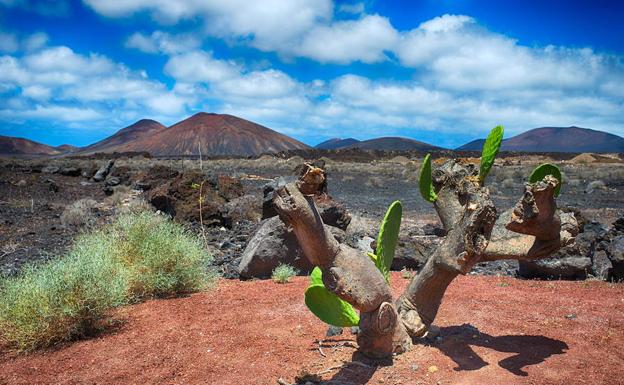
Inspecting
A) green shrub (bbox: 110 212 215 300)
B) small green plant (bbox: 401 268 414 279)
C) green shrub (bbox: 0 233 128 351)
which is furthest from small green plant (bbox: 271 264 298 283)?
green shrub (bbox: 0 233 128 351)

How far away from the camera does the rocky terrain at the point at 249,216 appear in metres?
8.14

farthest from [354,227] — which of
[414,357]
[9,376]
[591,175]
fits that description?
[591,175]

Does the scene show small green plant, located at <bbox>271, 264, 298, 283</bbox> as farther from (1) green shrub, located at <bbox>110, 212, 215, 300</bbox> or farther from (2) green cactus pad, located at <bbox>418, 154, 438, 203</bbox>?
(2) green cactus pad, located at <bbox>418, 154, 438, 203</bbox>

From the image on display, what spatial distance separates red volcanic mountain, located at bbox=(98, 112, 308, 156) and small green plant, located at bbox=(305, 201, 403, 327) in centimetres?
12432

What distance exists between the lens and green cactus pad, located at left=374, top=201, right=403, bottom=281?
445 cm

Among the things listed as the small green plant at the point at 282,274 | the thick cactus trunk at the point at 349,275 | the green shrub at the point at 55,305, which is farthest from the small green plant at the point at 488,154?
the green shrub at the point at 55,305

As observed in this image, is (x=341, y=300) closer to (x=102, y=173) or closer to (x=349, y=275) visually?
(x=349, y=275)

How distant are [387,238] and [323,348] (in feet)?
4.03

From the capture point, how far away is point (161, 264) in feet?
22.3

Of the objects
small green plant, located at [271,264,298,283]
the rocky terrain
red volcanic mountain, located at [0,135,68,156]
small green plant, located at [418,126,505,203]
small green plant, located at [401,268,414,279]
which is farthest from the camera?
red volcanic mountain, located at [0,135,68,156]

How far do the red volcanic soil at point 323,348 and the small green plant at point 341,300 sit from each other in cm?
39

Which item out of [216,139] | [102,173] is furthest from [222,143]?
[102,173]

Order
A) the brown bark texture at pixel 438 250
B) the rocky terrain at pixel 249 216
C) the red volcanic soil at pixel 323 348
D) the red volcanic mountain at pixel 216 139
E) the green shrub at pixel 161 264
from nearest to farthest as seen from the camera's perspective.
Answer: the brown bark texture at pixel 438 250
the red volcanic soil at pixel 323 348
the green shrub at pixel 161 264
the rocky terrain at pixel 249 216
the red volcanic mountain at pixel 216 139

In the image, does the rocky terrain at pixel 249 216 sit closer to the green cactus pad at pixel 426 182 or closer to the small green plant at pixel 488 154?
the green cactus pad at pixel 426 182
